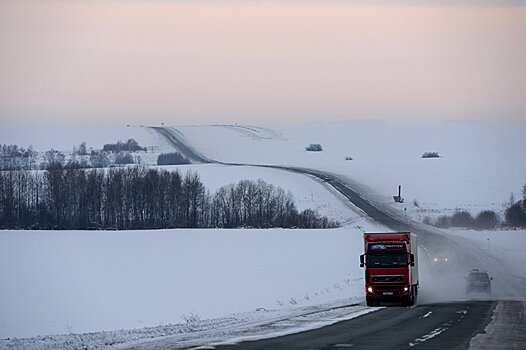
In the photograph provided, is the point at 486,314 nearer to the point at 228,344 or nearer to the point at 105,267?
the point at 228,344

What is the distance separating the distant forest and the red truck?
7450 cm

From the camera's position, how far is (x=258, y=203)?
405 feet

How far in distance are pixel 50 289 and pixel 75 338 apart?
29.9 metres

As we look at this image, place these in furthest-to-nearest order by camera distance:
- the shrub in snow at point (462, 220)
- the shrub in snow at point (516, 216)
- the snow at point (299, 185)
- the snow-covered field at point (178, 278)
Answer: the shrub in snow at point (462, 220)
the shrub in snow at point (516, 216)
the snow at point (299, 185)
the snow-covered field at point (178, 278)

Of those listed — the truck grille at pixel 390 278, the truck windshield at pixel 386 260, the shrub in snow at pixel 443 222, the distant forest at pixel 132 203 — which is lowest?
the truck grille at pixel 390 278

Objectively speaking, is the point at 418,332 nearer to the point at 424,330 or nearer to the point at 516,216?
the point at 424,330

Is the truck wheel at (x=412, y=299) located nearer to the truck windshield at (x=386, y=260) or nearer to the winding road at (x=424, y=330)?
the winding road at (x=424, y=330)

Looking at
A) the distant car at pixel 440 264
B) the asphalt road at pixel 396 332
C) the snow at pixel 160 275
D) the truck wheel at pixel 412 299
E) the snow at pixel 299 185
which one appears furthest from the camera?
the snow at pixel 299 185

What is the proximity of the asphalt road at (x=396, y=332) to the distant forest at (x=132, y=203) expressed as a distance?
8131 cm

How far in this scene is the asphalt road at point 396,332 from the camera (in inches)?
889

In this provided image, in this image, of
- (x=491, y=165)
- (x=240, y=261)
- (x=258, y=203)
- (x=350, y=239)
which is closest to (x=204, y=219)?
(x=258, y=203)

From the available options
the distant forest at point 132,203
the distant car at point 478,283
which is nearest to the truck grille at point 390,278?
the distant car at point 478,283

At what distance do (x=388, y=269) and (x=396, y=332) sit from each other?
1329 centimetres

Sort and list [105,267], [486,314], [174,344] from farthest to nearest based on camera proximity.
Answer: [105,267] < [486,314] < [174,344]
